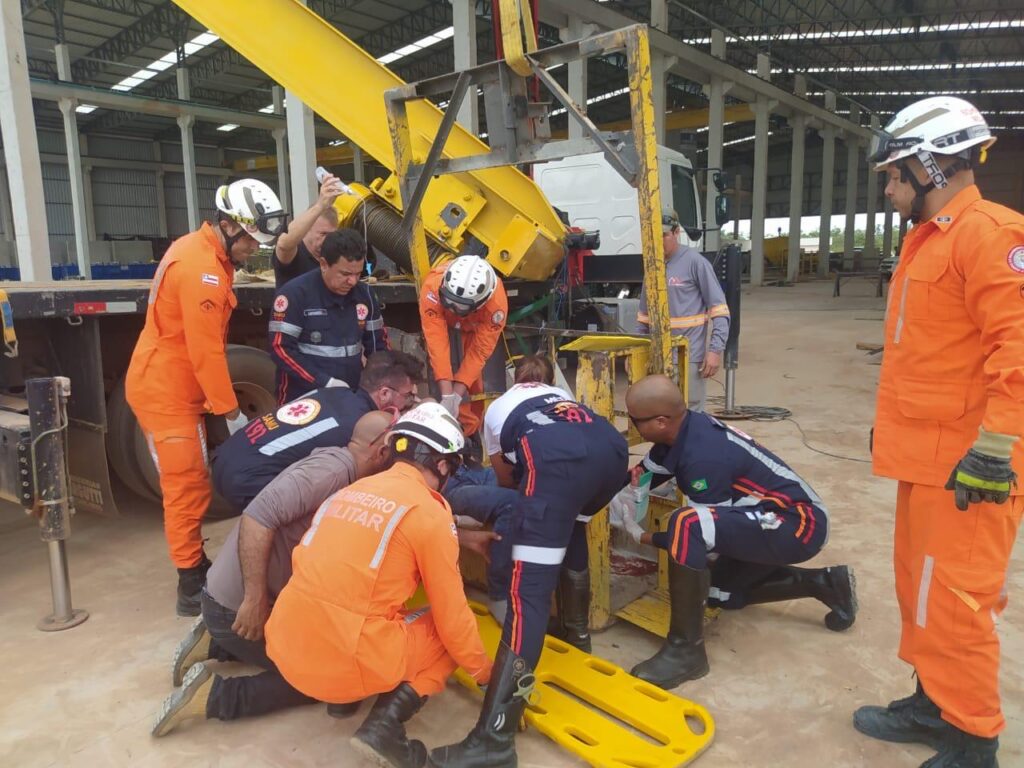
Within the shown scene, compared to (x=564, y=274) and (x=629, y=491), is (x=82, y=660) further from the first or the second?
(x=564, y=274)

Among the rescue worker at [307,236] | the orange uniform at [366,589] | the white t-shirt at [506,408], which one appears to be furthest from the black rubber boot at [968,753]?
the rescue worker at [307,236]

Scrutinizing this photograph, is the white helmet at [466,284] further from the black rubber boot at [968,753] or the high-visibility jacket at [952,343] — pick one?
the black rubber boot at [968,753]

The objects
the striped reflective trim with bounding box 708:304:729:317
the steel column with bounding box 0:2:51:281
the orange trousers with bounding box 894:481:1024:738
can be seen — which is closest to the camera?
the orange trousers with bounding box 894:481:1024:738

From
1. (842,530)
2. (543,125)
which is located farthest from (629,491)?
(543,125)

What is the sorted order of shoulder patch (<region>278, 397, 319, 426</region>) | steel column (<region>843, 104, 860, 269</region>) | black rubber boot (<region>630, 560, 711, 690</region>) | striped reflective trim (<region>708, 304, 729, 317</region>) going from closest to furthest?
black rubber boot (<region>630, 560, 711, 690</region>) → shoulder patch (<region>278, 397, 319, 426</region>) → striped reflective trim (<region>708, 304, 729, 317</region>) → steel column (<region>843, 104, 860, 269</region>)

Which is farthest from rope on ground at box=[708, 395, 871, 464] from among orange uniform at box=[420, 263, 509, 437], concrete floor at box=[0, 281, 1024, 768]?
orange uniform at box=[420, 263, 509, 437]

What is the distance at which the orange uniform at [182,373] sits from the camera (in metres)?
2.97

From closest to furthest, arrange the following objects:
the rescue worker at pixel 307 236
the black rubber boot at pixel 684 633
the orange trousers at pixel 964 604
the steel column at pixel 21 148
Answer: the orange trousers at pixel 964 604
the black rubber boot at pixel 684 633
the rescue worker at pixel 307 236
the steel column at pixel 21 148

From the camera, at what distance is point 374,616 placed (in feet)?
6.52

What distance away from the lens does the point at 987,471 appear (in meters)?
1.73

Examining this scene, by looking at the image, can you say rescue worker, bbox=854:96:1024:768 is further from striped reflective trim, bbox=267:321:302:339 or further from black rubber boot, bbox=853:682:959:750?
striped reflective trim, bbox=267:321:302:339

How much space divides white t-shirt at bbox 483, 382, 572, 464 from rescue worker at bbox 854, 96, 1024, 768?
3.57ft

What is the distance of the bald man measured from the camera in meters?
2.52

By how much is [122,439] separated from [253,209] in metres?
1.62
